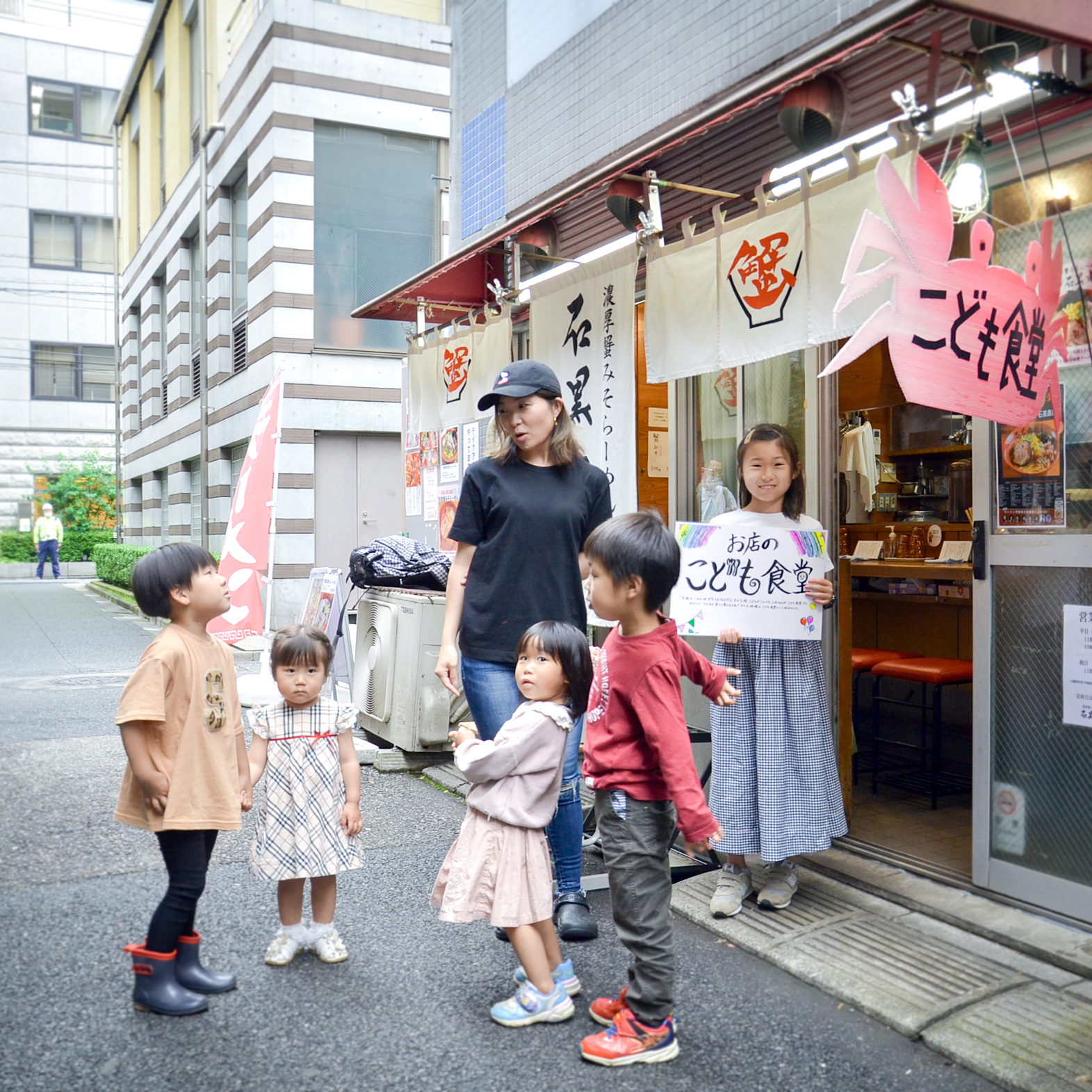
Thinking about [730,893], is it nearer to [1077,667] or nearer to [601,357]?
[1077,667]

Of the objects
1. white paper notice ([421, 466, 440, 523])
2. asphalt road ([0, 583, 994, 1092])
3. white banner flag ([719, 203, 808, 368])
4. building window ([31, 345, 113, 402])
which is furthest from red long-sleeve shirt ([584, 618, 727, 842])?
building window ([31, 345, 113, 402])

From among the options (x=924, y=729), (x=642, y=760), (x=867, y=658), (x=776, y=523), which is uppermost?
(x=776, y=523)

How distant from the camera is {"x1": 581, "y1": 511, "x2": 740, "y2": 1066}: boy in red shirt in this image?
10.1 ft

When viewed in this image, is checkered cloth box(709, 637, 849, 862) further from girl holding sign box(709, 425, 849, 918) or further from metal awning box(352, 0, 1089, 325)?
metal awning box(352, 0, 1089, 325)

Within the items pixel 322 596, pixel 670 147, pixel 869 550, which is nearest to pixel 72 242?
pixel 322 596

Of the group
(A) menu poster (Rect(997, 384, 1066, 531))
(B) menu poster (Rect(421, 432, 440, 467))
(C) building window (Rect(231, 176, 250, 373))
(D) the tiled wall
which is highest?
(C) building window (Rect(231, 176, 250, 373))

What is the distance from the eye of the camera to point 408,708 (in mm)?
6961

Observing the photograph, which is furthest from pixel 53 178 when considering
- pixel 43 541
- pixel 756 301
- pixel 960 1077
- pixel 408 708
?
pixel 960 1077

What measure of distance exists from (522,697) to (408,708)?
10.3 feet

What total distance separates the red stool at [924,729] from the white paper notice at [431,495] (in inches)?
148

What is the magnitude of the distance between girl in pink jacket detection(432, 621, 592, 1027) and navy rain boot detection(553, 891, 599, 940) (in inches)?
24.7

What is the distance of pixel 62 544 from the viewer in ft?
103

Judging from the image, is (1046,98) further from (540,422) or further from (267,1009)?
(267,1009)

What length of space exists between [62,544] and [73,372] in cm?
556
